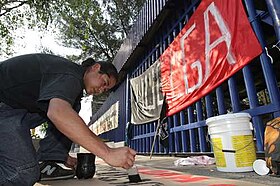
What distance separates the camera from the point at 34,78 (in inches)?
52.8

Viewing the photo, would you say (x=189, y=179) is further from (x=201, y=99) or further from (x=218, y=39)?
(x=201, y=99)

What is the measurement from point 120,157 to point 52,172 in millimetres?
1144

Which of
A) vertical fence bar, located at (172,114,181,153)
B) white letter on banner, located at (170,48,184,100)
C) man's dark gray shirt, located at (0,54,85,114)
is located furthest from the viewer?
vertical fence bar, located at (172,114,181,153)

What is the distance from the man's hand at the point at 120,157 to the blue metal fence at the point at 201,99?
1785 mm

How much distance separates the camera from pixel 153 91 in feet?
18.9

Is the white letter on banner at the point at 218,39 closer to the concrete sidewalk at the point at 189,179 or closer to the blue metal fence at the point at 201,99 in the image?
the blue metal fence at the point at 201,99

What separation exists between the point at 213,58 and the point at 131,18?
36.6 ft

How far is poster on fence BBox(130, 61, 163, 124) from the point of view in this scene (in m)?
5.45

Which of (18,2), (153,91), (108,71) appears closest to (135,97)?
(153,91)

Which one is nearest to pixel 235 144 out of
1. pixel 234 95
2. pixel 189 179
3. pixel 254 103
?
pixel 189 179

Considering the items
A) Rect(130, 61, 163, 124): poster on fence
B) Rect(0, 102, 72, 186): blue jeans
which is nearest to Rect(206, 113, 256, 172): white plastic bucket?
Rect(0, 102, 72, 186): blue jeans

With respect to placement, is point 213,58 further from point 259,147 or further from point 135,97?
point 135,97

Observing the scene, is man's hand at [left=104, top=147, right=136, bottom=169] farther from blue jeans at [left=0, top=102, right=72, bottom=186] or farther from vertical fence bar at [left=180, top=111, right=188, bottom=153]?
vertical fence bar at [left=180, top=111, right=188, bottom=153]

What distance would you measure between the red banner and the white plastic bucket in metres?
0.90
